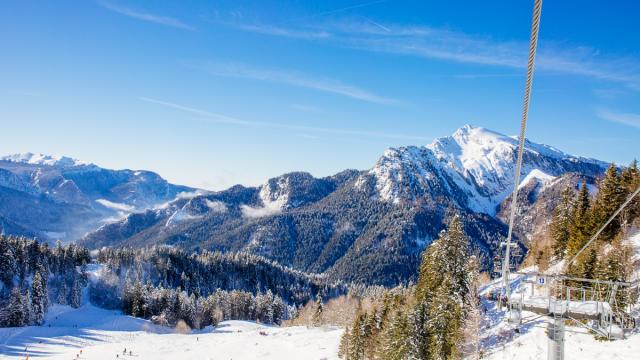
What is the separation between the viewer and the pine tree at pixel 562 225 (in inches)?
2781

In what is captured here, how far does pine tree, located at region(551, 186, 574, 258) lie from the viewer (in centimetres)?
7062

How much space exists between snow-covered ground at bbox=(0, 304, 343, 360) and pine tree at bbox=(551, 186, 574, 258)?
4101 centimetres

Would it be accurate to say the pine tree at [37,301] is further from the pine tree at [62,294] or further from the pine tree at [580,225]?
the pine tree at [580,225]

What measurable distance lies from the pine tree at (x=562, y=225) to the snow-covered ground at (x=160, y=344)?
135 ft

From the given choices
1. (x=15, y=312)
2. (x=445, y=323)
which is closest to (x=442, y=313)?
(x=445, y=323)

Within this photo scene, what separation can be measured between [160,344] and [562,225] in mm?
87205

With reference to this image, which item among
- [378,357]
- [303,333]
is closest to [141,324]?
[303,333]

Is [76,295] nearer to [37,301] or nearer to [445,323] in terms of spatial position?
[37,301]

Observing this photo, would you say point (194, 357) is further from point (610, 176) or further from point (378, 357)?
point (610, 176)

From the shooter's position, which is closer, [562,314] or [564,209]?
[562,314]

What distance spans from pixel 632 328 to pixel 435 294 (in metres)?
23.9

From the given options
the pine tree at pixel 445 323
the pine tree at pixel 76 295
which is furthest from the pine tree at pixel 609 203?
the pine tree at pixel 76 295

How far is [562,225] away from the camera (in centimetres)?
7212

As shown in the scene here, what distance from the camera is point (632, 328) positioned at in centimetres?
3697
